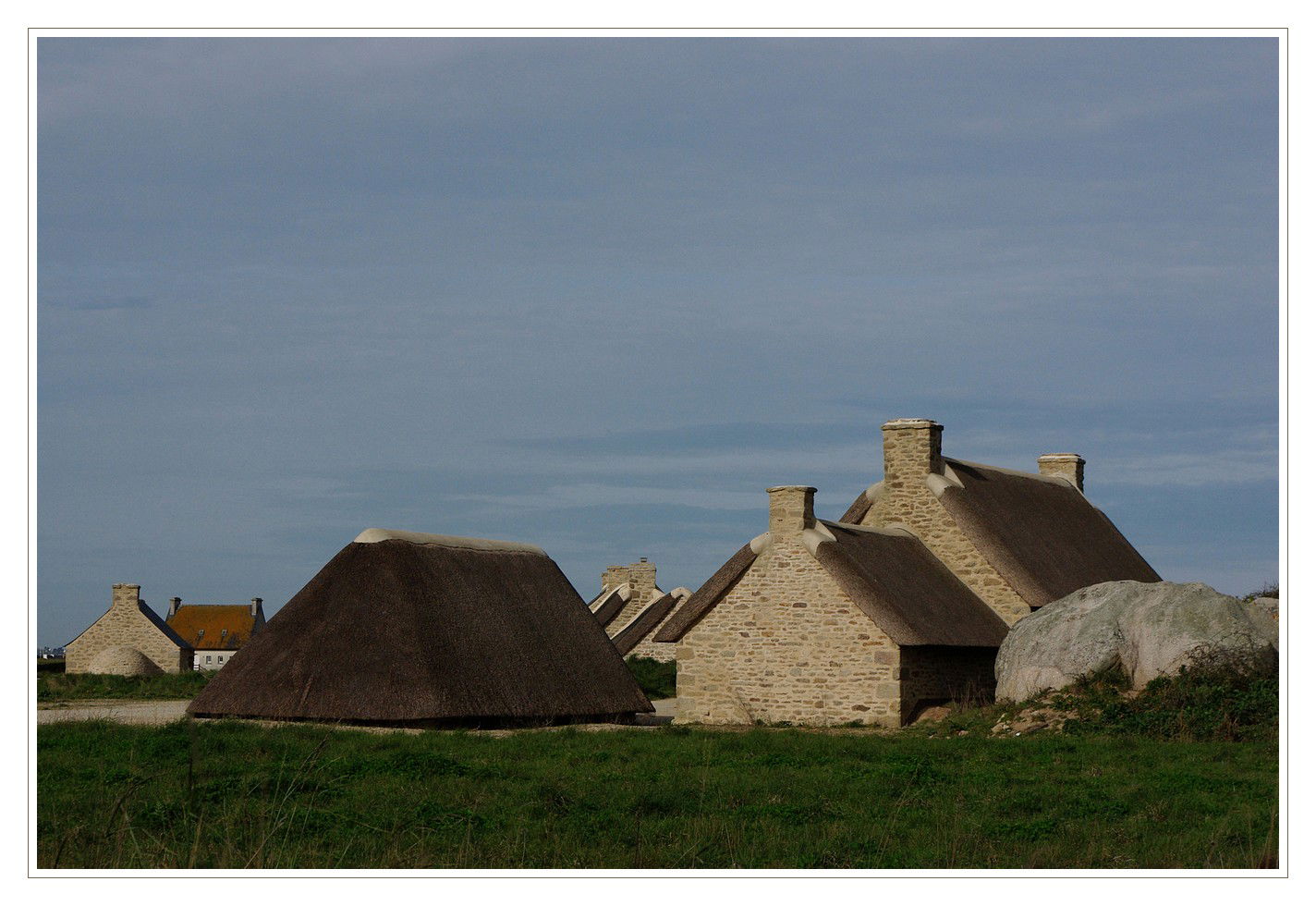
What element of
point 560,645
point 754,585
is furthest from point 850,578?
point 560,645

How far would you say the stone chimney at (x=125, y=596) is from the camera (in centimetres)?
5659

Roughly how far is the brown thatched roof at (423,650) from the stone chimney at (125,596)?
3699 centimetres

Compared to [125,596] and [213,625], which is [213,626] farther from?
[125,596]

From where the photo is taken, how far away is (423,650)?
837 inches

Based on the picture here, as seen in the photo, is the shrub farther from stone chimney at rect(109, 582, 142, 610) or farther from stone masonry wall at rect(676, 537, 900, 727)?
stone chimney at rect(109, 582, 142, 610)

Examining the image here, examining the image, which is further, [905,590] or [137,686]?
[137,686]

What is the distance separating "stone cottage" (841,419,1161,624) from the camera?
26.1 metres

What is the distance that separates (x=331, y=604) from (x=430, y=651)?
2.00m

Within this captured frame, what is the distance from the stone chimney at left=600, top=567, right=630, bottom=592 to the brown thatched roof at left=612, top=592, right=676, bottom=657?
83.9 inches

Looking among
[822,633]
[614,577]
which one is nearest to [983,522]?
[822,633]

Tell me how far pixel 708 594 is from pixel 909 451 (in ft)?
18.6

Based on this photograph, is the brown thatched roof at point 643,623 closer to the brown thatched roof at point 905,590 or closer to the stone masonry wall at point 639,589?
the stone masonry wall at point 639,589

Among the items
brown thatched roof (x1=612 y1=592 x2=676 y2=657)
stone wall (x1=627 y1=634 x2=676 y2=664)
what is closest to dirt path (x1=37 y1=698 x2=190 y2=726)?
brown thatched roof (x1=612 y1=592 x2=676 y2=657)

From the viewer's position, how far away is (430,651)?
21312mm
